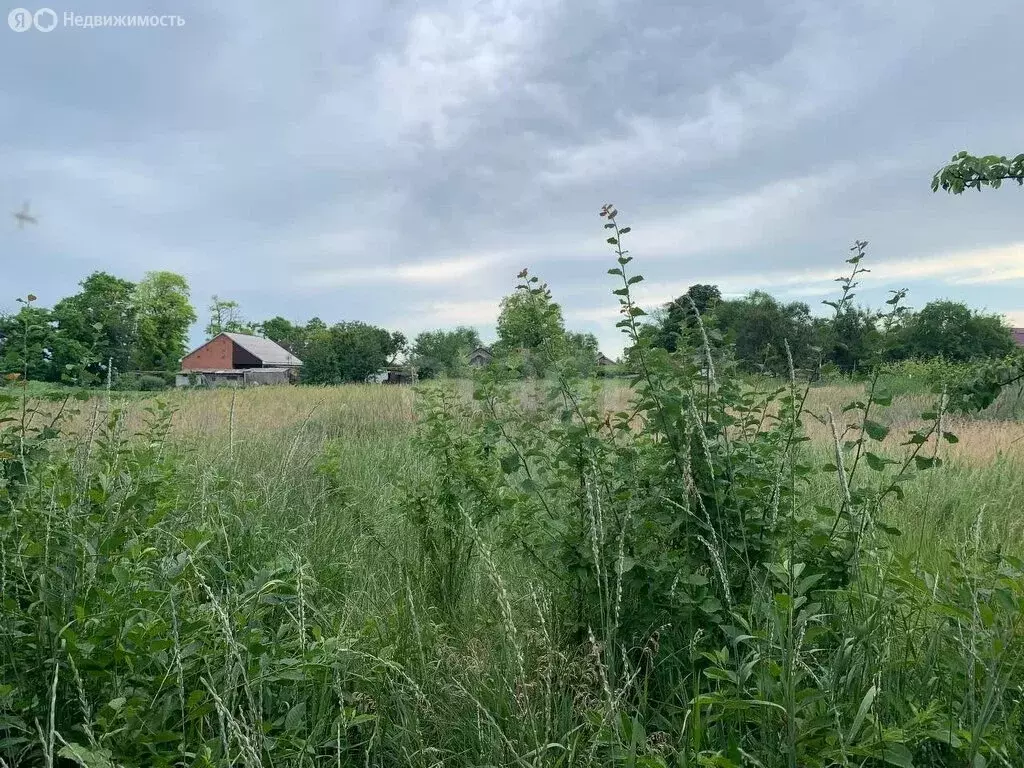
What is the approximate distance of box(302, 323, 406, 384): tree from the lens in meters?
55.7

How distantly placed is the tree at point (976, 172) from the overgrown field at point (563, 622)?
85cm

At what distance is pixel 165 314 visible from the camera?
65188mm

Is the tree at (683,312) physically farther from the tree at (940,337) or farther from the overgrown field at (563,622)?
the tree at (940,337)

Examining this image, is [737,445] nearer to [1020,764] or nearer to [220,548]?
[1020,764]

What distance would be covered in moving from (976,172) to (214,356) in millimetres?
78231

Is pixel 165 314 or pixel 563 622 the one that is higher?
pixel 165 314

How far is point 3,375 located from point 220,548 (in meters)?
1.34

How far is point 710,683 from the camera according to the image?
7.45 ft

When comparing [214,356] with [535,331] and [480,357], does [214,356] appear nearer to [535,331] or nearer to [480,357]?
[480,357]

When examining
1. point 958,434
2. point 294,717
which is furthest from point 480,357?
point 958,434

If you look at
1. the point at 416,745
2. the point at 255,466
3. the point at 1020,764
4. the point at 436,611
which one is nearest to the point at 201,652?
the point at 416,745

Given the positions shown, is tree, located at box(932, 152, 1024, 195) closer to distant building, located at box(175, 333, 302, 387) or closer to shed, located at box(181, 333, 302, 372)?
distant building, located at box(175, 333, 302, 387)

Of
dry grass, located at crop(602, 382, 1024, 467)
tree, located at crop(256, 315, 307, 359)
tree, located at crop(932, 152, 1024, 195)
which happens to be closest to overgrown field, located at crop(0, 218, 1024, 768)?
tree, located at crop(932, 152, 1024, 195)

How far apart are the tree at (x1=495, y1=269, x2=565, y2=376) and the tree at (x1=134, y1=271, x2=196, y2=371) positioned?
63.9 m
